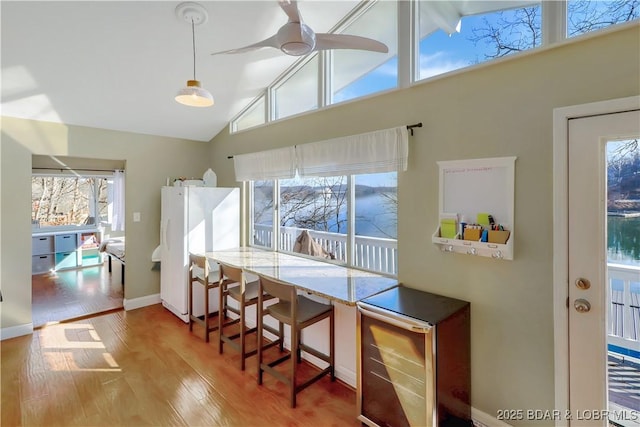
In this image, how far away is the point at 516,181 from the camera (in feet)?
5.88

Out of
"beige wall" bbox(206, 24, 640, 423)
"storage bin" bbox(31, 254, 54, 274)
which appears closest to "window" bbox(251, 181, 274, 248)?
"beige wall" bbox(206, 24, 640, 423)

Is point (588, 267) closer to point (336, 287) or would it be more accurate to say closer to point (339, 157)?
point (336, 287)

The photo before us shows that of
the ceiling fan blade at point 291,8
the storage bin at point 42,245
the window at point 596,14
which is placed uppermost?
the window at point 596,14

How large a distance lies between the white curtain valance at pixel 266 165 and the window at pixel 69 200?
4.58 meters

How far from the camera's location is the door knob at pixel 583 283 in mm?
1594

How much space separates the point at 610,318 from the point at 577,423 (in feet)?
2.02

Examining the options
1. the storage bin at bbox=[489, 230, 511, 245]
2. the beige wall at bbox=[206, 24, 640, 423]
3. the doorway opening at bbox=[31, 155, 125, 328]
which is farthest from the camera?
the doorway opening at bbox=[31, 155, 125, 328]

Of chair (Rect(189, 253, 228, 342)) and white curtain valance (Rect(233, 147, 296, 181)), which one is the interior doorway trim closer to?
white curtain valance (Rect(233, 147, 296, 181))

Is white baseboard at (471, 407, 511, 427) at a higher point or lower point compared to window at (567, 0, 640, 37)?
lower

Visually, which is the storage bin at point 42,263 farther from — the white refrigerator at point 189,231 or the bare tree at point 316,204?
the bare tree at point 316,204

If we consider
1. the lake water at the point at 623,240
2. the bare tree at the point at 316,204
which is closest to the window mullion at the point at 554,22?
the lake water at the point at 623,240

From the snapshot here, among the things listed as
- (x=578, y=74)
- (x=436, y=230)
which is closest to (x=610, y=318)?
(x=436, y=230)

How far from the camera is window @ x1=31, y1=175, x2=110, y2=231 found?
6129 millimetres

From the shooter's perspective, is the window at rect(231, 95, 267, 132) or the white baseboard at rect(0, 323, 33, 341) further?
the window at rect(231, 95, 267, 132)
